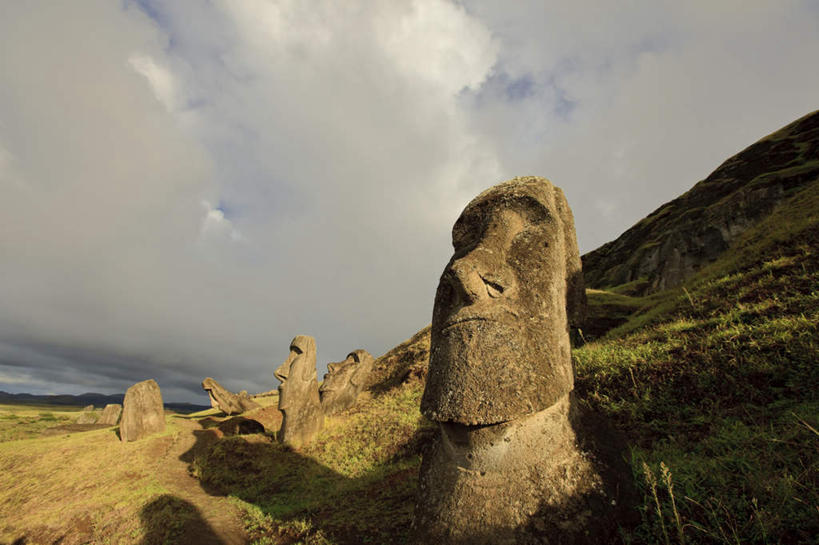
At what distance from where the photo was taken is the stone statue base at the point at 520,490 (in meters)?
3.01

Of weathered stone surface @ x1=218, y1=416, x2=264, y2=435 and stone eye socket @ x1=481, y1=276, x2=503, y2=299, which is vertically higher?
stone eye socket @ x1=481, y1=276, x2=503, y2=299

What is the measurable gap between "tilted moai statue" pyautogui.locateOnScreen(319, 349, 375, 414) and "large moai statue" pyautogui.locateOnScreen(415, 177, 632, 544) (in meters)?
11.2

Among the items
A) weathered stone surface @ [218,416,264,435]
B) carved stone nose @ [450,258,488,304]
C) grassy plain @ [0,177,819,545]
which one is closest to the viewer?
grassy plain @ [0,177,819,545]

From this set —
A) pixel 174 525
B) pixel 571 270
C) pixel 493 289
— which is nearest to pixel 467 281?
pixel 493 289

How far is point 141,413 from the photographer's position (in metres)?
13.5

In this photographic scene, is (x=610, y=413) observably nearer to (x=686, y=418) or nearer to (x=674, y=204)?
(x=686, y=418)

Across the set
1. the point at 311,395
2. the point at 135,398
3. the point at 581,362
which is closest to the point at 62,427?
the point at 135,398

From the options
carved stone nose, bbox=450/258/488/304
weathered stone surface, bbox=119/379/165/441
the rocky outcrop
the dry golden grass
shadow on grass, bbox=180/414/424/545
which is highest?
the rocky outcrop

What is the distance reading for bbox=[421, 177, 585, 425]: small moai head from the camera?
317cm

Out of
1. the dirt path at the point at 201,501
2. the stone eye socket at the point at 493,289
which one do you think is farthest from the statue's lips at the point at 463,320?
the dirt path at the point at 201,501

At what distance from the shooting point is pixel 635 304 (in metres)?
17.4

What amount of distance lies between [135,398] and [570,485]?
15908 millimetres

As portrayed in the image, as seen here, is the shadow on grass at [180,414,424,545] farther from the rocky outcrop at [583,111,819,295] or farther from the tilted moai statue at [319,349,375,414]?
the rocky outcrop at [583,111,819,295]

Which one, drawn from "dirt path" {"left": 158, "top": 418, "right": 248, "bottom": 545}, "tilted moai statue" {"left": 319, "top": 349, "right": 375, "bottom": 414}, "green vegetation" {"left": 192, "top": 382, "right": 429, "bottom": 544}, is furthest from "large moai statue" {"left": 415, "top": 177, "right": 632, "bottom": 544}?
"tilted moai statue" {"left": 319, "top": 349, "right": 375, "bottom": 414}
